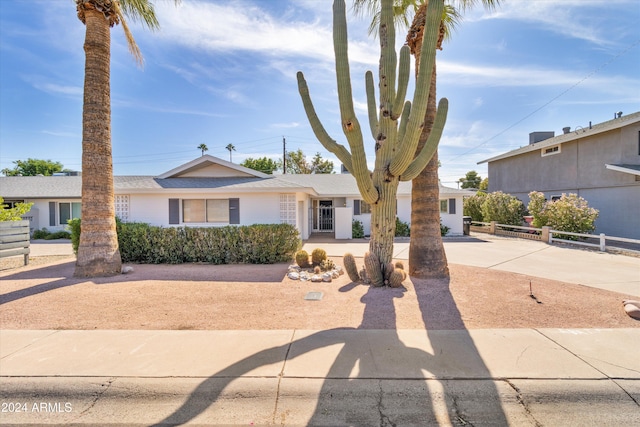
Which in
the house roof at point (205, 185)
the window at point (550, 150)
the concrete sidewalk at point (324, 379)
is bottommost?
the concrete sidewalk at point (324, 379)

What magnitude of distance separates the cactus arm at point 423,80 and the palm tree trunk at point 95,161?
337 inches

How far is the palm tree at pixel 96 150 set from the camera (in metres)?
8.93

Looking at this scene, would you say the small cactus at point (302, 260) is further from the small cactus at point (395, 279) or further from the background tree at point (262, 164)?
the background tree at point (262, 164)

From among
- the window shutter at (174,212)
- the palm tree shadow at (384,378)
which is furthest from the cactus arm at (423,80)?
the window shutter at (174,212)

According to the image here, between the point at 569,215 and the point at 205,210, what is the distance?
57.0ft

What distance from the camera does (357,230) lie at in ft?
63.4

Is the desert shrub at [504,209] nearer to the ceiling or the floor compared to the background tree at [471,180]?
nearer to the floor

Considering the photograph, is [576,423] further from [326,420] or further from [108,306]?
[108,306]

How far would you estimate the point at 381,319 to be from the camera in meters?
5.57

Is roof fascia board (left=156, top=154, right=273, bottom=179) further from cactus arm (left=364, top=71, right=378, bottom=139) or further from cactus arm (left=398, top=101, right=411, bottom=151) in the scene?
cactus arm (left=398, top=101, right=411, bottom=151)

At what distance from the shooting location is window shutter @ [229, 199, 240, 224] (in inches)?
554

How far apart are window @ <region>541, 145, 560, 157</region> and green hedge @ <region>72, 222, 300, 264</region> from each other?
19.6 metres

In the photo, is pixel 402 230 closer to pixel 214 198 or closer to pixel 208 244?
pixel 214 198

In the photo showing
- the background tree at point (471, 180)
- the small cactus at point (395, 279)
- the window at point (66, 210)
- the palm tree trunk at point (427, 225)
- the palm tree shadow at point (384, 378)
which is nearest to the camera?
the palm tree shadow at point (384, 378)
